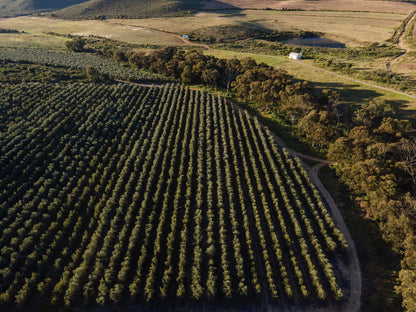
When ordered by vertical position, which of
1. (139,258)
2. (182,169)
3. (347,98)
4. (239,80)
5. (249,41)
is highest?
(249,41)

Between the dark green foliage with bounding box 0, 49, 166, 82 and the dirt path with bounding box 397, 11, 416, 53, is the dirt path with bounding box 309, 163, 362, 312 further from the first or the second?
the dirt path with bounding box 397, 11, 416, 53

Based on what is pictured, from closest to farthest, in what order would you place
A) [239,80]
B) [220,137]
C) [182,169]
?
[182,169], [220,137], [239,80]

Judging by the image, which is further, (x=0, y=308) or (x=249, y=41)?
(x=249, y=41)

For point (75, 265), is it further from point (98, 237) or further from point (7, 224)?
point (7, 224)

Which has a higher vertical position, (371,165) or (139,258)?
(371,165)

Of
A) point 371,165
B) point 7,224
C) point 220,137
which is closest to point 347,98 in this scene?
point 371,165

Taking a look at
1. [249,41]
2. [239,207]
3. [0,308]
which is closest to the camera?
[0,308]

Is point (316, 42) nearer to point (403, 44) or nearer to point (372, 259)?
point (403, 44)

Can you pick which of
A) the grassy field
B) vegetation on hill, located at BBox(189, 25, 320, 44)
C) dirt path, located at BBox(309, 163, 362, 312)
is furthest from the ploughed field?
vegetation on hill, located at BBox(189, 25, 320, 44)
